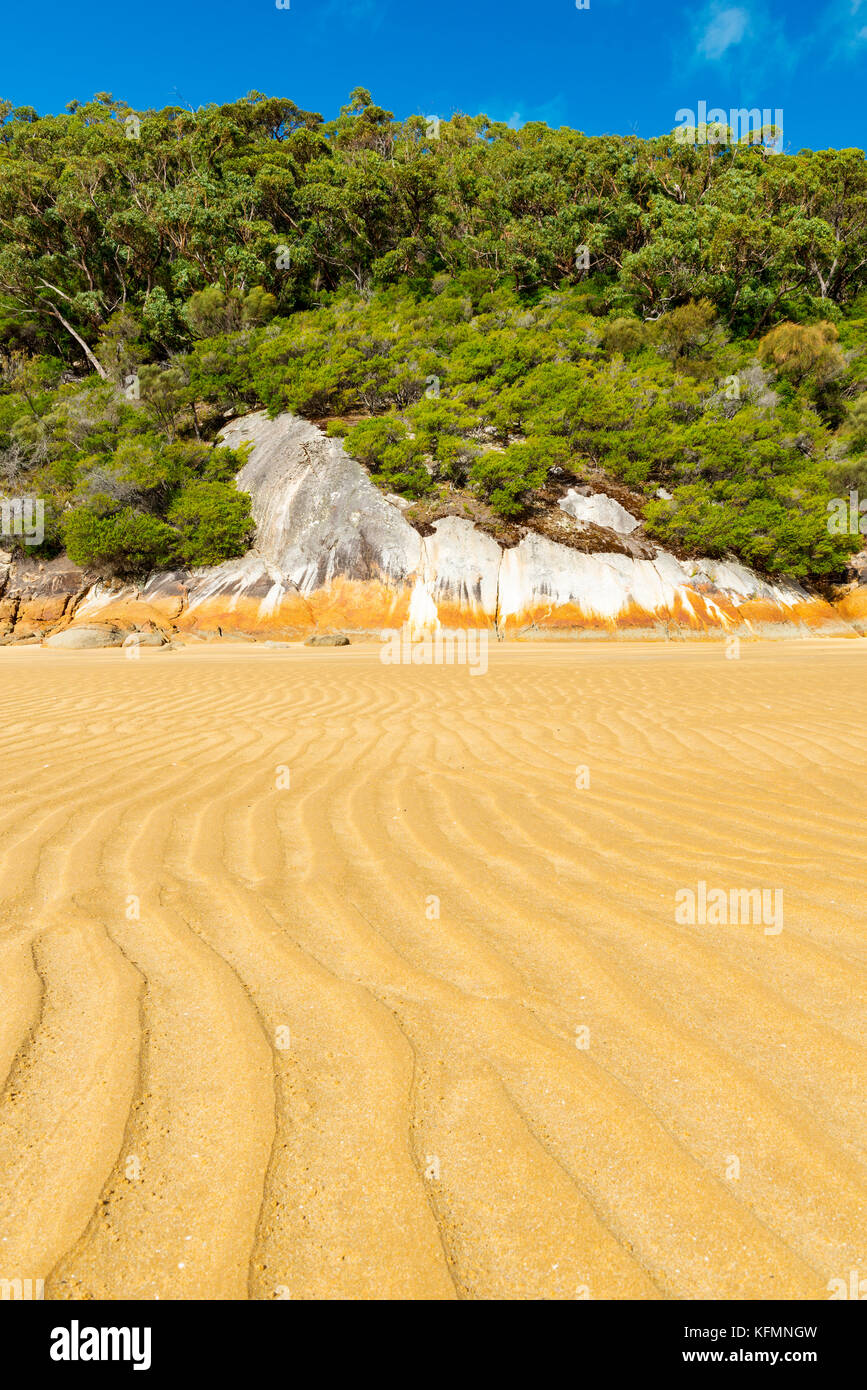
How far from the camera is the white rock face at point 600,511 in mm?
22234

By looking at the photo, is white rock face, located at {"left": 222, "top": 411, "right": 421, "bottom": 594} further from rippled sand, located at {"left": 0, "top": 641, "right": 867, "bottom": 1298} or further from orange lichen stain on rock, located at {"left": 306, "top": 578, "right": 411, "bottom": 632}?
rippled sand, located at {"left": 0, "top": 641, "right": 867, "bottom": 1298}

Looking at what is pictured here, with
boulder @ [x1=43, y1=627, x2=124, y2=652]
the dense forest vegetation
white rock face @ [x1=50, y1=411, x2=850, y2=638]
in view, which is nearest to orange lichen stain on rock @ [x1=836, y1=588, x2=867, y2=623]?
white rock face @ [x1=50, y1=411, x2=850, y2=638]

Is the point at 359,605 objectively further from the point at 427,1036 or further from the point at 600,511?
the point at 427,1036

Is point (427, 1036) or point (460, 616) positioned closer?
point (427, 1036)

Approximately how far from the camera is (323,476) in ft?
74.5

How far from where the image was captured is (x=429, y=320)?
27.9 m

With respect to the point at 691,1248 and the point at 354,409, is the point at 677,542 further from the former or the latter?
the point at 691,1248

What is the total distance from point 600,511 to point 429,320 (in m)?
12.6

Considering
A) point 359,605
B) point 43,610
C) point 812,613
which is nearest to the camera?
point 359,605

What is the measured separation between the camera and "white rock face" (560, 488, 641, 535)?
72.9 ft

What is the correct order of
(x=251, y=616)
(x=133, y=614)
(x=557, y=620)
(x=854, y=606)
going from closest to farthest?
(x=557, y=620) → (x=251, y=616) → (x=133, y=614) → (x=854, y=606)

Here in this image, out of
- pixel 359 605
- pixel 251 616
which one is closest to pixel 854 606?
pixel 359 605

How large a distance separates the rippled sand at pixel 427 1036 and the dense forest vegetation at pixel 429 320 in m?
19.4
